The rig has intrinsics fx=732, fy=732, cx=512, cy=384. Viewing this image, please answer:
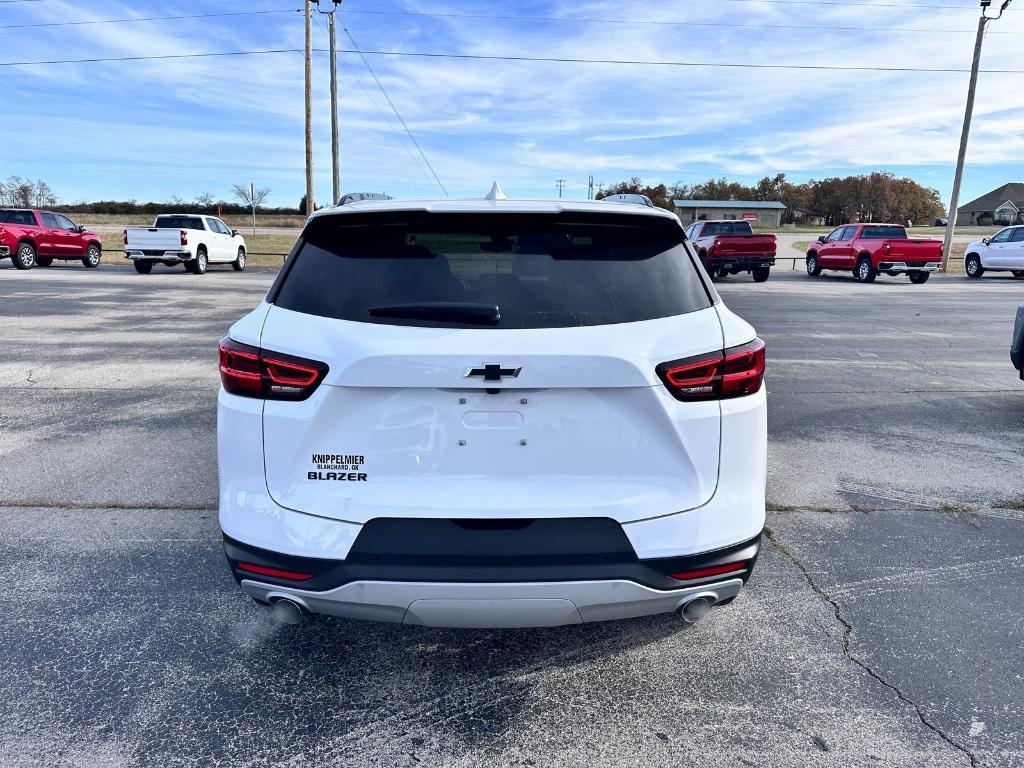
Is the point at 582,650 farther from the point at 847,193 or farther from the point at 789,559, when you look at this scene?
the point at 847,193

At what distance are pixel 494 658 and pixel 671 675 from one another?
2.37 feet

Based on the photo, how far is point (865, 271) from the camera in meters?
24.9

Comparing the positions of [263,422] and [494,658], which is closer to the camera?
[263,422]

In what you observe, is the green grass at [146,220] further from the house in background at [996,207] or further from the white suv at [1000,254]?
the house in background at [996,207]

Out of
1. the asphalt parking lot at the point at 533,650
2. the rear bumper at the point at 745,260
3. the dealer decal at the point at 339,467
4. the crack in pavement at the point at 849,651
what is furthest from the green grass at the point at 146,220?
the dealer decal at the point at 339,467

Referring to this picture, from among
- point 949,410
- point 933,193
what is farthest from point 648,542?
point 933,193

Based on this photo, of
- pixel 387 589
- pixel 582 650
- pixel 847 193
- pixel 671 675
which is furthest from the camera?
pixel 847 193

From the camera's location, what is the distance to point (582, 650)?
3129 mm

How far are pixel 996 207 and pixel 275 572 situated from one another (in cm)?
16063

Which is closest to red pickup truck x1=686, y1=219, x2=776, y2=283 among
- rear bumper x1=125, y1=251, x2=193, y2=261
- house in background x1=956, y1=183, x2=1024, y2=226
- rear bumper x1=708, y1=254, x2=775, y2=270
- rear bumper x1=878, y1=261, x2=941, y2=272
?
rear bumper x1=708, y1=254, x2=775, y2=270

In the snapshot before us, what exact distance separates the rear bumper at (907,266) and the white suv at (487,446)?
81.4 ft

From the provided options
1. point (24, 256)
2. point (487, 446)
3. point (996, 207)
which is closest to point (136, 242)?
point (24, 256)

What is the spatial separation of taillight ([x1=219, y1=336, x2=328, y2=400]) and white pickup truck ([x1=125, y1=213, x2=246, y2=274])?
928 inches

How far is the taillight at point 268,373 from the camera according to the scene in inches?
95.2
